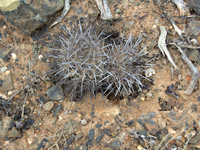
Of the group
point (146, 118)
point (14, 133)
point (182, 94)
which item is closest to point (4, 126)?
point (14, 133)

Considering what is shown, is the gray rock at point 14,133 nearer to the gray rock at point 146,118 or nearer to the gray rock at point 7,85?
the gray rock at point 7,85

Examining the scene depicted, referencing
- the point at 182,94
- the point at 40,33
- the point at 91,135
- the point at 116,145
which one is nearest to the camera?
the point at 116,145

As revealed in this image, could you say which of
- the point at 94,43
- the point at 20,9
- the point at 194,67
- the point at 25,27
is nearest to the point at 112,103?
the point at 94,43

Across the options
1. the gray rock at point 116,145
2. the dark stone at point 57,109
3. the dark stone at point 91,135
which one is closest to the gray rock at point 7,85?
the dark stone at point 57,109

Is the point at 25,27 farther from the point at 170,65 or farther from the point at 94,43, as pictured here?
the point at 170,65

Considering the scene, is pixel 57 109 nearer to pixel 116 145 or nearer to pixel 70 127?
pixel 70 127

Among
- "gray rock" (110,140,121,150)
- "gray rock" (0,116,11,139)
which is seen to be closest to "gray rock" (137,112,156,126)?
"gray rock" (110,140,121,150)
